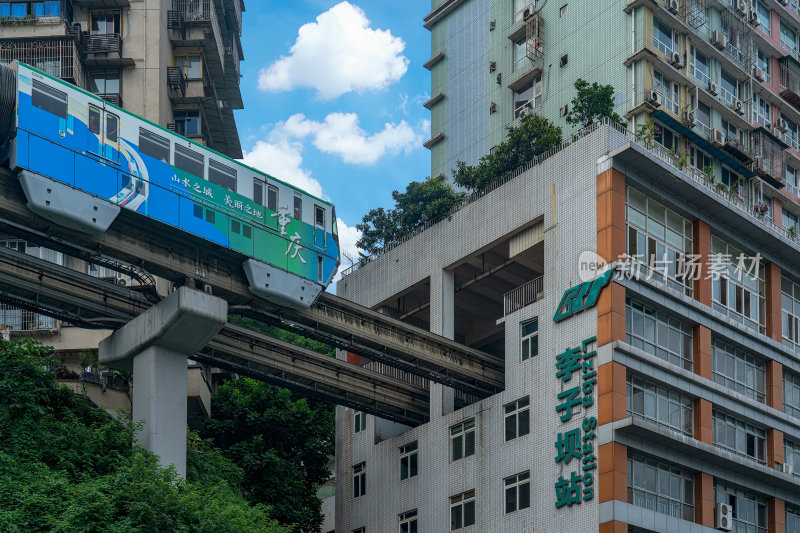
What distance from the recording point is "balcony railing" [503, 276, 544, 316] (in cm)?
4934

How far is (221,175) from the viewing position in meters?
42.3

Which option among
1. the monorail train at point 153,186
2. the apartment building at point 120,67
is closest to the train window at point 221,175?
the monorail train at point 153,186

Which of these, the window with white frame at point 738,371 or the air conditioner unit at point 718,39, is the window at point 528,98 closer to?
the air conditioner unit at point 718,39

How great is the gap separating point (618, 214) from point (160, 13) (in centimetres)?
2754

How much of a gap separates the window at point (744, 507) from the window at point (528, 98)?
953 inches

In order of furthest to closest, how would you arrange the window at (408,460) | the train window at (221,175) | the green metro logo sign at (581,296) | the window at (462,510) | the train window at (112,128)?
the window at (408,460) → the window at (462,510) → the green metro logo sign at (581,296) → the train window at (221,175) → the train window at (112,128)

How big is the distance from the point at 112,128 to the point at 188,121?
86.2 feet

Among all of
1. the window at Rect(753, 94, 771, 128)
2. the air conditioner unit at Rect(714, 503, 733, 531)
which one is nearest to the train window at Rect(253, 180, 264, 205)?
the air conditioner unit at Rect(714, 503, 733, 531)

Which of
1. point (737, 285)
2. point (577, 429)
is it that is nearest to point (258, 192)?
point (577, 429)

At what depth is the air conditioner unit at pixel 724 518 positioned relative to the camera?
45906 mm

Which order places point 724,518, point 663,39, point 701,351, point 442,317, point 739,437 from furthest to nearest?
point 663,39 < point 442,317 < point 739,437 < point 701,351 < point 724,518

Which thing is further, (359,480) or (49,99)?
(359,480)

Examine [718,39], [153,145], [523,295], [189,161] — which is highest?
[718,39]

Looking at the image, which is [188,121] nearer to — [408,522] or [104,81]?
[104,81]
